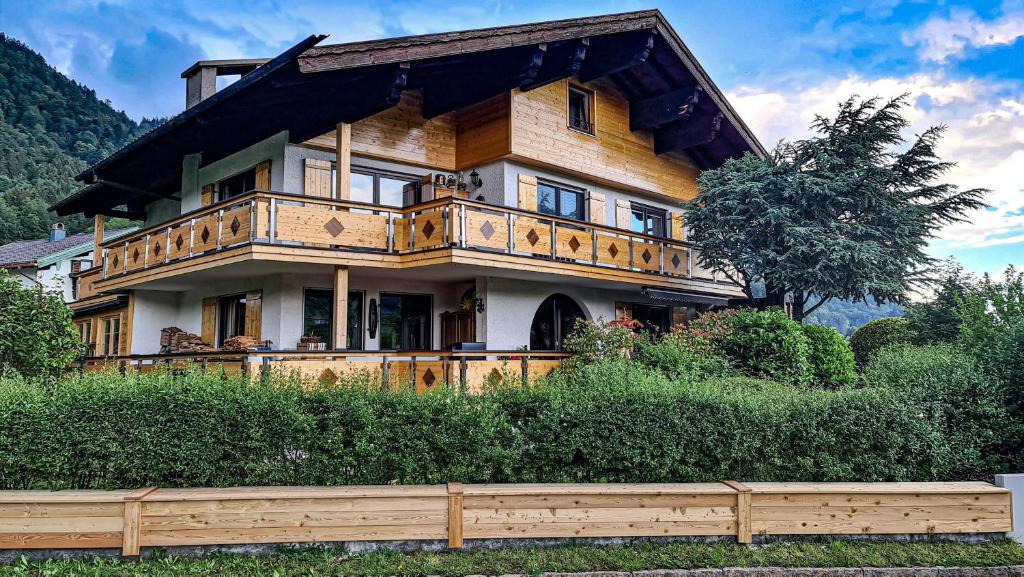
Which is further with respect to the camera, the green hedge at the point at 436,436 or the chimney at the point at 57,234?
the chimney at the point at 57,234

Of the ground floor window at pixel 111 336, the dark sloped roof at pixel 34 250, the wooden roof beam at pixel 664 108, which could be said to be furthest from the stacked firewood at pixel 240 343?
the dark sloped roof at pixel 34 250

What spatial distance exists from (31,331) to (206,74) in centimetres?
1240

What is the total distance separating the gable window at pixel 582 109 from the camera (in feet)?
58.6

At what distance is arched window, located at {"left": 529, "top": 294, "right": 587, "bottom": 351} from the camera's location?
1755 cm

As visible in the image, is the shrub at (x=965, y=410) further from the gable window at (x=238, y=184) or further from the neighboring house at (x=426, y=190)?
the gable window at (x=238, y=184)

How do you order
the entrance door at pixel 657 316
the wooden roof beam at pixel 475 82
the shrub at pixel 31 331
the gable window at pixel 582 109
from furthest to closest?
1. the entrance door at pixel 657 316
2. the gable window at pixel 582 109
3. the wooden roof beam at pixel 475 82
4. the shrub at pixel 31 331

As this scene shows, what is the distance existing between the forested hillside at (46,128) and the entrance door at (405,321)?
57909 mm

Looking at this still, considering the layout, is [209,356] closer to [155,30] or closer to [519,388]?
[519,388]

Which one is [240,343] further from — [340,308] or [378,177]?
[378,177]

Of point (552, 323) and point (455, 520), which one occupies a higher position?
point (552, 323)

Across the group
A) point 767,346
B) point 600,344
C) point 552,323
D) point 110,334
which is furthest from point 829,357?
point 110,334

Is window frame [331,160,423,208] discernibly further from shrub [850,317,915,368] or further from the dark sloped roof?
the dark sloped roof

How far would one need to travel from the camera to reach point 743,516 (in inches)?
276

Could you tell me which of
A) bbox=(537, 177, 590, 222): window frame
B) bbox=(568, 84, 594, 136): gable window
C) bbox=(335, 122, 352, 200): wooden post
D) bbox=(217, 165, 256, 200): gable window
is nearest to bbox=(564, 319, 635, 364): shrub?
bbox=(537, 177, 590, 222): window frame
